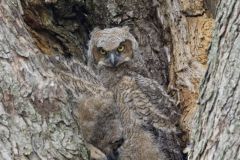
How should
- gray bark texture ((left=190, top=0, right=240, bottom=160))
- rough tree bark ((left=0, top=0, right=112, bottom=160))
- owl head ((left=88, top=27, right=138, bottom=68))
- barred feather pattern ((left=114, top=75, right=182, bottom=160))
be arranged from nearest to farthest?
gray bark texture ((left=190, top=0, right=240, bottom=160)) → rough tree bark ((left=0, top=0, right=112, bottom=160)) → barred feather pattern ((left=114, top=75, right=182, bottom=160)) → owl head ((left=88, top=27, right=138, bottom=68))

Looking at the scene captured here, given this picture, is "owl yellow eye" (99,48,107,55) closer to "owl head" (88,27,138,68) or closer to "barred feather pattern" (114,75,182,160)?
"owl head" (88,27,138,68)

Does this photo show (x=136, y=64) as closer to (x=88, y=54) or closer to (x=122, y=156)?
(x=88, y=54)

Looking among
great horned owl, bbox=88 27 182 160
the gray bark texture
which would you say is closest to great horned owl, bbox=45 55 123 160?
great horned owl, bbox=88 27 182 160

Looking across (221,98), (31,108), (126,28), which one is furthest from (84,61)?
(221,98)

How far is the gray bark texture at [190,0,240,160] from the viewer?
7.48ft

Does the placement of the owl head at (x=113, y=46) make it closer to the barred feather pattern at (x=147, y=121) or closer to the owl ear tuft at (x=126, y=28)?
the owl ear tuft at (x=126, y=28)

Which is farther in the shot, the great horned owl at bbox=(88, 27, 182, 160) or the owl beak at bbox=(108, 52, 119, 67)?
the owl beak at bbox=(108, 52, 119, 67)

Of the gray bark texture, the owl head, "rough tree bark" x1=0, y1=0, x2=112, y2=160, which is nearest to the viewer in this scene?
the gray bark texture

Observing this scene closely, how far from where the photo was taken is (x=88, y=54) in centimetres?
414

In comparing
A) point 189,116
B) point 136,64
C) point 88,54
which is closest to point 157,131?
point 189,116

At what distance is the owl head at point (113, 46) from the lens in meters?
3.94

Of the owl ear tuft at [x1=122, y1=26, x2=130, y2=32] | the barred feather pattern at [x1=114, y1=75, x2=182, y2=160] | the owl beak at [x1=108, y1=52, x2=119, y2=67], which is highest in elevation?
the owl ear tuft at [x1=122, y1=26, x2=130, y2=32]

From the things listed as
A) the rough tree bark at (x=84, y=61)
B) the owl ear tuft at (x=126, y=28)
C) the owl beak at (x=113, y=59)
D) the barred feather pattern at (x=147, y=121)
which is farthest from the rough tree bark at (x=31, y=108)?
the owl ear tuft at (x=126, y=28)

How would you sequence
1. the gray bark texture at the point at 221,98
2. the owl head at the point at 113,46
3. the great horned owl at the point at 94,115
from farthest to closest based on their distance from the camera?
the owl head at the point at 113,46, the great horned owl at the point at 94,115, the gray bark texture at the point at 221,98
